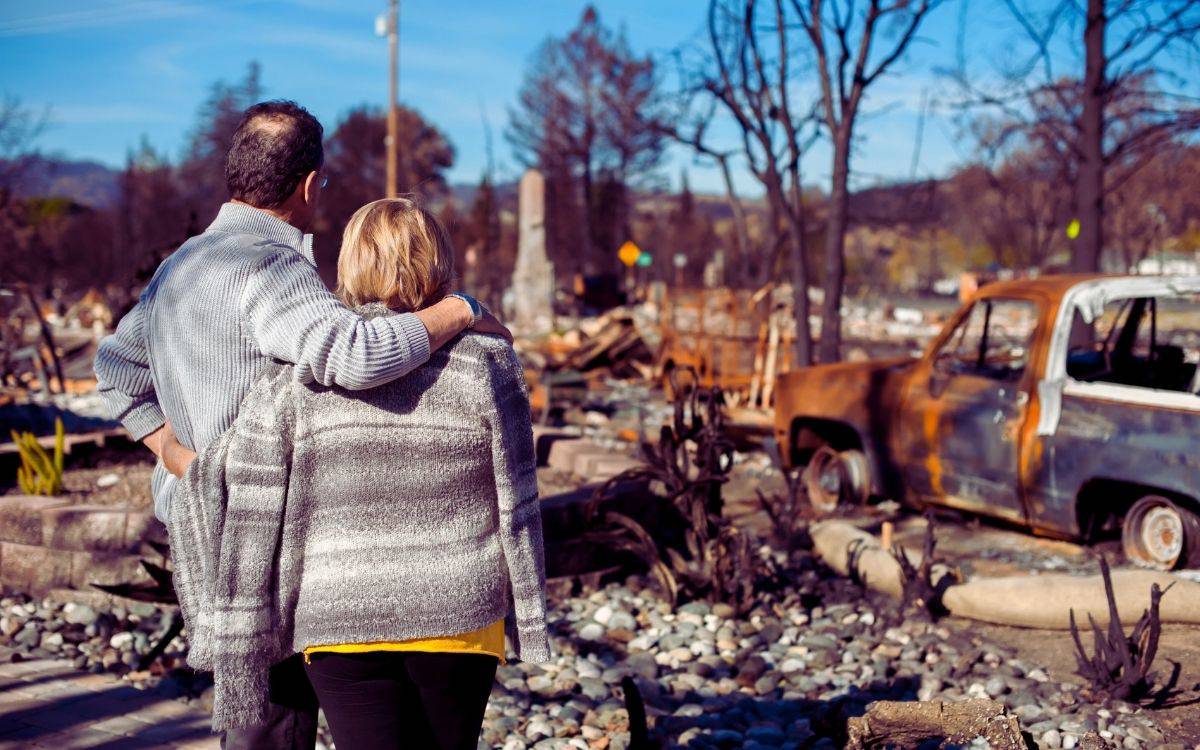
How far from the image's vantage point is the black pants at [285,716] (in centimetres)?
248

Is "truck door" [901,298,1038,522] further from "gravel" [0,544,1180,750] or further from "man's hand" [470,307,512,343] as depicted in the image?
"man's hand" [470,307,512,343]

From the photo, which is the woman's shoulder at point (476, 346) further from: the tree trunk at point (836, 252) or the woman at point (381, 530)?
the tree trunk at point (836, 252)

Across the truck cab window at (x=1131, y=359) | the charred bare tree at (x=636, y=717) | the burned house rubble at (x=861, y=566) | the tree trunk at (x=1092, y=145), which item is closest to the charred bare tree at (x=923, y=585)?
the burned house rubble at (x=861, y=566)

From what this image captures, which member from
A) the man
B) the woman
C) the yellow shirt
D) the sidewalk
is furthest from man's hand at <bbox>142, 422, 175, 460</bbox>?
the sidewalk

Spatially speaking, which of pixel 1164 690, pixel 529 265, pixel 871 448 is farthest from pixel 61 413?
pixel 529 265

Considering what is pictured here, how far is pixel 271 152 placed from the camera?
99.0 inches

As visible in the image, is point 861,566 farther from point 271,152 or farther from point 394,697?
point 271,152

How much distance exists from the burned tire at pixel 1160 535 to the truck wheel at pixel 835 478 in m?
1.91

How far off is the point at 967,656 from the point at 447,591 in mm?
3444

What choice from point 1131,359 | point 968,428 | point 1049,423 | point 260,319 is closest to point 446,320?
point 260,319

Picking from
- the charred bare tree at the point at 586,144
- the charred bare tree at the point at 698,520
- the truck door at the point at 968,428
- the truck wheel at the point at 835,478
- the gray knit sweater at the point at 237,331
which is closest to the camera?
the gray knit sweater at the point at 237,331

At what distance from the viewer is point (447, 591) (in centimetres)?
224

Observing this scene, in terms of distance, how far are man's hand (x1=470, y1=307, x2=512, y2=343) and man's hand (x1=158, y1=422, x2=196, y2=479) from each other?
735 millimetres

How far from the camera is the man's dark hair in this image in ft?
8.23
